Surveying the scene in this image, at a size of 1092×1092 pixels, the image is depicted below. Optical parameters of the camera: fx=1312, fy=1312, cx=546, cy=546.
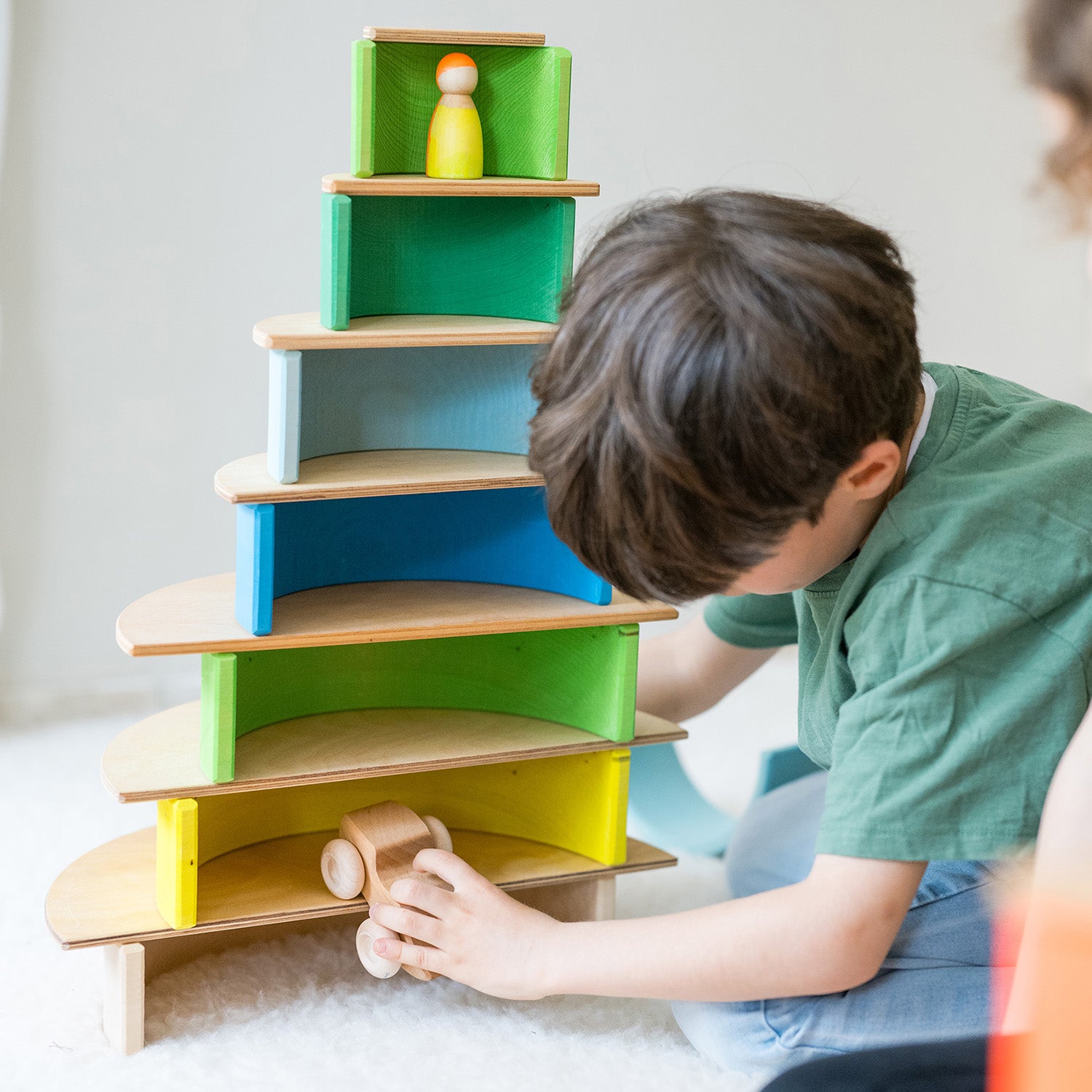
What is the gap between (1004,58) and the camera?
0.56m

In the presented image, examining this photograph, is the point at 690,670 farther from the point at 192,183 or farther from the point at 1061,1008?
the point at 192,183

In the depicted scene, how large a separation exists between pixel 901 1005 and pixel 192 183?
3.72 feet

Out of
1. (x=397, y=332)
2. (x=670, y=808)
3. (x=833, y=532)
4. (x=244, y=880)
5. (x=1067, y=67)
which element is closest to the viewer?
(x=1067, y=67)

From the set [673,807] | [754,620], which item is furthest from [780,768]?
[754,620]

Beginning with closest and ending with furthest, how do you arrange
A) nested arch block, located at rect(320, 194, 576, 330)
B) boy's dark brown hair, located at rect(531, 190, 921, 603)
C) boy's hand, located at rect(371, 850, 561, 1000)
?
boy's dark brown hair, located at rect(531, 190, 921, 603), boy's hand, located at rect(371, 850, 561, 1000), nested arch block, located at rect(320, 194, 576, 330)

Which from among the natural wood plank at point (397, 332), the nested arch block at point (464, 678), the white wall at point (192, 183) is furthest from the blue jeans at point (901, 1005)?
the white wall at point (192, 183)

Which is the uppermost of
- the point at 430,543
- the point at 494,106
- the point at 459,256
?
the point at 494,106

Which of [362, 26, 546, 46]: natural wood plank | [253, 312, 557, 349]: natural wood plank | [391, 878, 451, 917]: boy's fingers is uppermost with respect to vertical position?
[362, 26, 546, 46]: natural wood plank

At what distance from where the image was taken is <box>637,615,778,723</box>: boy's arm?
1.10 metres

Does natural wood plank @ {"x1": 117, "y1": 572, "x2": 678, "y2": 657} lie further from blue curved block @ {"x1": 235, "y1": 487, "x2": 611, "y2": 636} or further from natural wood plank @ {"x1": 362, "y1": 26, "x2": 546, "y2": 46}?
natural wood plank @ {"x1": 362, "y1": 26, "x2": 546, "y2": 46}

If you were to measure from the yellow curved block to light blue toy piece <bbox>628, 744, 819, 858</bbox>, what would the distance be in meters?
0.47

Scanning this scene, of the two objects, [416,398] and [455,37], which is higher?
[455,37]

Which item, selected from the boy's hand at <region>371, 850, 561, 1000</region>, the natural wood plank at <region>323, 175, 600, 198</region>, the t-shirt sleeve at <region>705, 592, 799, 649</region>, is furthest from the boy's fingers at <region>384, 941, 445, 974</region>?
the natural wood plank at <region>323, 175, 600, 198</region>

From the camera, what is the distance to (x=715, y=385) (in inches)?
24.7
